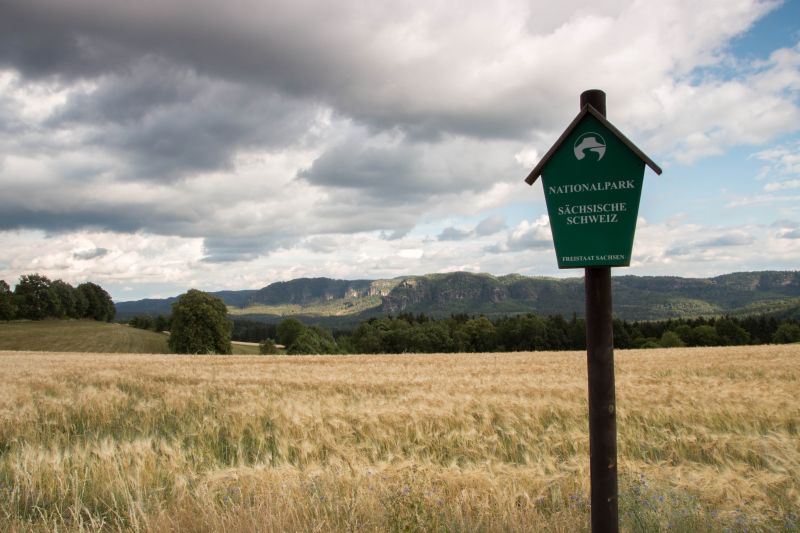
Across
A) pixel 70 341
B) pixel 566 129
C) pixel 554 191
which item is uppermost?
pixel 566 129

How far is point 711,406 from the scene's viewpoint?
10.5 meters

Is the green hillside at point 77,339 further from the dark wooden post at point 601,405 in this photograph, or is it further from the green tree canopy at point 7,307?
the dark wooden post at point 601,405

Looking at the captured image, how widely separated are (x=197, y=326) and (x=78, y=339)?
40.2 meters

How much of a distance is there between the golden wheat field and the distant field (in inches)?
3395

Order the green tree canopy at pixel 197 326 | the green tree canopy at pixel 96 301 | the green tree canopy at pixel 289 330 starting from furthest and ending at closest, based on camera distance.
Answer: the green tree canopy at pixel 96 301
the green tree canopy at pixel 289 330
the green tree canopy at pixel 197 326

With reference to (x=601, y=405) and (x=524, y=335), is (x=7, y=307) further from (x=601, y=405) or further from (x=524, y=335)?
(x=601, y=405)

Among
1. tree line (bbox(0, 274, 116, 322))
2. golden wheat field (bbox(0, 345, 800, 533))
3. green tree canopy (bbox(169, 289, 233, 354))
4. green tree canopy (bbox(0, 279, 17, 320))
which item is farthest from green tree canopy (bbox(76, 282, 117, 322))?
golden wheat field (bbox(0, 345, 800, 533))

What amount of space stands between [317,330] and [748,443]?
96313 millimetres

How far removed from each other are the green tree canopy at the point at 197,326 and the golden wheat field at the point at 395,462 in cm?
5916

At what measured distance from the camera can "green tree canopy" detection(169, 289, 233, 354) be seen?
70.9 m

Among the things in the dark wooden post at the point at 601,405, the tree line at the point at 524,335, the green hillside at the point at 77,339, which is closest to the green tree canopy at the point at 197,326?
the green hillside at the point at 77,339

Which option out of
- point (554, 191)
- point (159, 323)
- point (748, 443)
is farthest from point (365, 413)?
point (159, 323)

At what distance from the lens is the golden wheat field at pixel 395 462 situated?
4855 millimetres

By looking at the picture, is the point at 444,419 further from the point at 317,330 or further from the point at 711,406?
the point at 317,330
